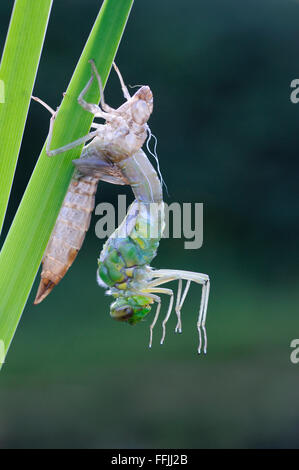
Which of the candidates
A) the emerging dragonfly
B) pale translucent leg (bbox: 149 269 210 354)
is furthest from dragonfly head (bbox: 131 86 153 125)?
pale translucent leg (bbox: 149 269 210 354)

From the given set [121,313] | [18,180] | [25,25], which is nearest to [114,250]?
[121,313]

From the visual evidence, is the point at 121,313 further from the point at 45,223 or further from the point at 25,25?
the point at 25,25

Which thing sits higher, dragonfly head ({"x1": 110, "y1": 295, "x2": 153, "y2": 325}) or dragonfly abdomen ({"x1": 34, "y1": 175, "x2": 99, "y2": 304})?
dragonfly abdomen ({"x1": 34, "y1": 175, "x2": 99, "y2": 304})

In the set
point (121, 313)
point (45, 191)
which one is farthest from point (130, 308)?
point (45, 191)

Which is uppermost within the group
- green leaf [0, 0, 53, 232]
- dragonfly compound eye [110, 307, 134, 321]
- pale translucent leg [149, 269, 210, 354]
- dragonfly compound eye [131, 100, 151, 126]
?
dragonfly compound eye [131, 100, 151, 126]

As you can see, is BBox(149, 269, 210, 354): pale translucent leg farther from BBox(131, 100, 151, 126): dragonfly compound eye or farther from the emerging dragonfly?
BBox(131, 100, 151, 126): dragonfly compound eye

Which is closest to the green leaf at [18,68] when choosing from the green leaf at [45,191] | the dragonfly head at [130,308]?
the green leaf at [45,191]
